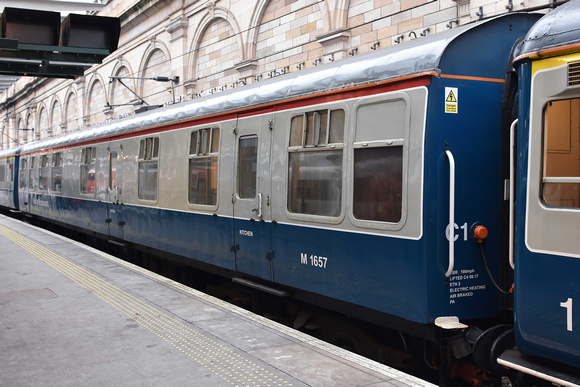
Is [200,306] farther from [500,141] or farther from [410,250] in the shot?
[500,141]

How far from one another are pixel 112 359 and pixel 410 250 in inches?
106

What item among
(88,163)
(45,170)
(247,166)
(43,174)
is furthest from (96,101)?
(247,166)

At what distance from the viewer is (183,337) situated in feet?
18.9

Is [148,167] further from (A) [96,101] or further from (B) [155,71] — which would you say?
(A) [96,101]

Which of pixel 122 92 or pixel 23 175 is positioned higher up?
pixel 122 92

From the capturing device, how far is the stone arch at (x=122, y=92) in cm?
3107

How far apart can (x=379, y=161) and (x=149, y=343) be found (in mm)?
2687

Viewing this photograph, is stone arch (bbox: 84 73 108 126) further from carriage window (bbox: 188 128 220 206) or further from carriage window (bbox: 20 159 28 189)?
carriage window (bbox: 188 128 220 206)

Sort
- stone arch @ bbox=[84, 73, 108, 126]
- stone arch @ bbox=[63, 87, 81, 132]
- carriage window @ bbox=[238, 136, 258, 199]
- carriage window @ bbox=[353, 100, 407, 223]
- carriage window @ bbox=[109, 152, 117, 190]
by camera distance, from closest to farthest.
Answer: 1. carriage window @ bbox=[353, 100, 407, 223]
2. carriage window @ bbox=[238, 136, 258, 199]
3. carriage window @ bbox=[109, 152, 117, 190]
4. stone arch @ bbox=[84, 73, 108, 126]
5. stone arch @ bbox=[63, 87, 81, 132]

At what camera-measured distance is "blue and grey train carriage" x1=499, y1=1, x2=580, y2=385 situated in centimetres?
381

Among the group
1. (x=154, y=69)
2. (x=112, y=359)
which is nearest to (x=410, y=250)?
(x=112, y=359)

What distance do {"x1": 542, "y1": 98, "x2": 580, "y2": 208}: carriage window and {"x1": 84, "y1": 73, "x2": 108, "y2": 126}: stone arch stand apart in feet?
111

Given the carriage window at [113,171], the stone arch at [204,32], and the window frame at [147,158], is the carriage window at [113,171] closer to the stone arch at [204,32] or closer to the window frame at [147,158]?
the window frame at [147,158]

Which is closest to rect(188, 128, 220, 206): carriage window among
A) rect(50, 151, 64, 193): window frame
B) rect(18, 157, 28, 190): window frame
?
rect(50, 151, 64, 193): window frame
